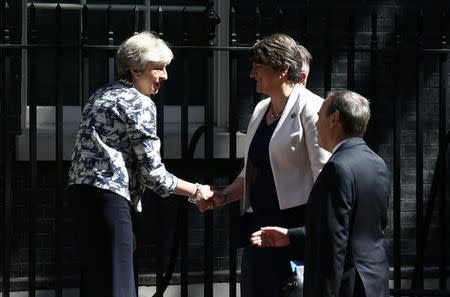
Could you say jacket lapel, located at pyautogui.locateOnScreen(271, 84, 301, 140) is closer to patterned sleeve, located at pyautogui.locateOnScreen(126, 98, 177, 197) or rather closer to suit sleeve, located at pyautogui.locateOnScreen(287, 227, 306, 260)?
suit sleeve, located at pyautogui.locateOnScreen(287, 227, 306, 260)

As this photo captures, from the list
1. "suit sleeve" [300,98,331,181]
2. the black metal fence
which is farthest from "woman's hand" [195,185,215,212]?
"suit sleeve" [300,98,331,181]

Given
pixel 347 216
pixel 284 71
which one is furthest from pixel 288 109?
pixel 347 216

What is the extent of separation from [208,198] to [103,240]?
2.35ft

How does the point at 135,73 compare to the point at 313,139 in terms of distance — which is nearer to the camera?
the point at 313,139

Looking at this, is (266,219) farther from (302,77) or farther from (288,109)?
(302,77)

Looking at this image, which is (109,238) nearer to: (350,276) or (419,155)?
(350,276)

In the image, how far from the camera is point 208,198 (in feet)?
20.7

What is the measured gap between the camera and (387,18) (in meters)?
8.94

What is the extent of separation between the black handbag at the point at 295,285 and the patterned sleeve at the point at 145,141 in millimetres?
905

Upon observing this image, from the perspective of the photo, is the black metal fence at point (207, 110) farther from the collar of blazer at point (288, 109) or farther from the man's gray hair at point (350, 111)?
the man's gray hair at point (350, 111)

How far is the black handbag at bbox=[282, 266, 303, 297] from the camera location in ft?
17.7

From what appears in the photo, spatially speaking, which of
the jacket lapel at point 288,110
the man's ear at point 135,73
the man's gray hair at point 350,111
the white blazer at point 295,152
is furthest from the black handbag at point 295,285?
the man's ear at point 135,73

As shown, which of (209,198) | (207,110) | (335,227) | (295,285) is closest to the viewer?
(335,227)

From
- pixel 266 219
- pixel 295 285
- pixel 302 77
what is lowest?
pixel 295 285
